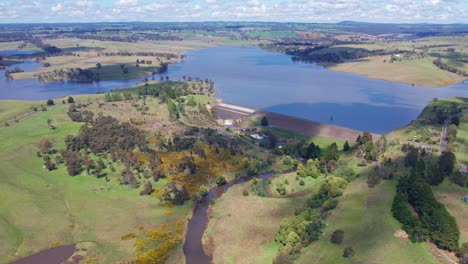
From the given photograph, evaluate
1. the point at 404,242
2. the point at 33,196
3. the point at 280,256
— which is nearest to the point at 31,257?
the point at 33,196

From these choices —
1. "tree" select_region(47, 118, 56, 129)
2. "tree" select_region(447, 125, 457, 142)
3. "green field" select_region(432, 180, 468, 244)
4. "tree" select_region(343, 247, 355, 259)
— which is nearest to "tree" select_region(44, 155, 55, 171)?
"tree" select_region(47, 118, 56, 129)

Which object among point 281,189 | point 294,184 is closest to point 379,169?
point 294,184

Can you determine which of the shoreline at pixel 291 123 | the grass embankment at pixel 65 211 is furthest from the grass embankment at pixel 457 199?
the grass embankment at pixel 65 211

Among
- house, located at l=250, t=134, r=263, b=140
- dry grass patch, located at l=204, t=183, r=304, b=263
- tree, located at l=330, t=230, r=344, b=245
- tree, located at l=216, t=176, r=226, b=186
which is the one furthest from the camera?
house, located at l=250, t=134, r=263, b=140

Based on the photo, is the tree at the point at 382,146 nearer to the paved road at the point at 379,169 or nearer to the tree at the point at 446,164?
the paved road at the point at 379,169

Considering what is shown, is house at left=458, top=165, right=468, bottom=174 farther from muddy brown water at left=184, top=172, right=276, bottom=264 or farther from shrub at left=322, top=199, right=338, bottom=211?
muddy brown water at left=184, top=172, right=276, bottom=264

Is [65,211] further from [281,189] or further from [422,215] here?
[422,215]

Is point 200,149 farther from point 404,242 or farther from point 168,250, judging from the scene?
point 404,242

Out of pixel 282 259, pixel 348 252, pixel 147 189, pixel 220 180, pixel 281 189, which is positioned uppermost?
pixel 348 252
